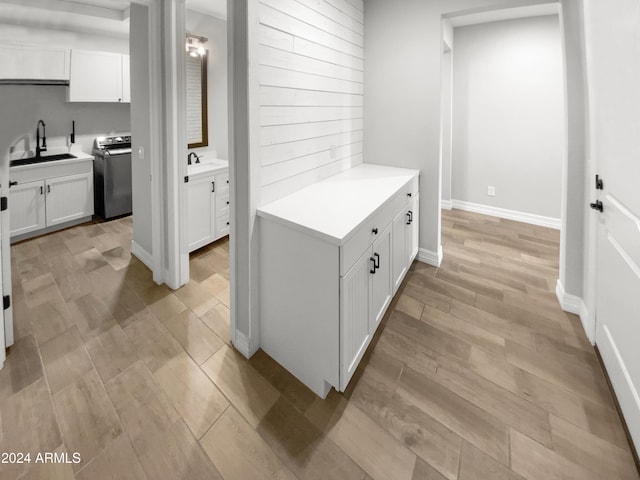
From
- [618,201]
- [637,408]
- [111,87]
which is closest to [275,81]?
[618,201]

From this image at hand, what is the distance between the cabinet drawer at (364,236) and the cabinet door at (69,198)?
151 inches

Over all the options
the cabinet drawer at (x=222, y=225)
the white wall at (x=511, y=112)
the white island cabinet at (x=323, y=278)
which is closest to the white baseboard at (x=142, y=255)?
the cabinet drawer at (x=222, y=225)

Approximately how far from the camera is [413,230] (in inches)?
113

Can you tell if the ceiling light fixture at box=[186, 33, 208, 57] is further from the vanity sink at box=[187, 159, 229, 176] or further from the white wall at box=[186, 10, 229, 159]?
the vanity sink at box=[187, 159, 229, 176]

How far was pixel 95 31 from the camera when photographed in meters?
4.05

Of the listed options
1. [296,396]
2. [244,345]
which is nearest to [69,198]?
[244,345]

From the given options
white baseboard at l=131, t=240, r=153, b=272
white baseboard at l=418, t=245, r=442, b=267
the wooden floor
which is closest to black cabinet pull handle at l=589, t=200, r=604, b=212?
the wooden floor

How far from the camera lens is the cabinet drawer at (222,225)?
3420 millimetres

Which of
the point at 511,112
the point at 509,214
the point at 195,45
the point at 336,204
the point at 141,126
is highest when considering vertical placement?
the point at 195,45

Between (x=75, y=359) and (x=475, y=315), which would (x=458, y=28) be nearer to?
(x=475, y=315)

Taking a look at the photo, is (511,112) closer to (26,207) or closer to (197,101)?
(197,101)

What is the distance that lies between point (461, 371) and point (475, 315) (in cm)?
63

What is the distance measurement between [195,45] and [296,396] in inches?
153

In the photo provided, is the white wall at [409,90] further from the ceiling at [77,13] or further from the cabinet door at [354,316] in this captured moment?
the ceiling at [77,13]
